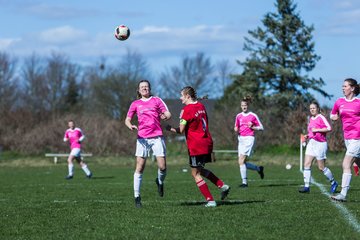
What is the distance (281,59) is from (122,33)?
133 ft

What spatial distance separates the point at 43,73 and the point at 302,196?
2333 inches

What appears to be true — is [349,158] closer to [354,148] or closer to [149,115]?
[354,148]

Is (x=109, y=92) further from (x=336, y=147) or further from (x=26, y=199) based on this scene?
(x=26, y=199)

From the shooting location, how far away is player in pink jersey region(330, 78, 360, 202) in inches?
453

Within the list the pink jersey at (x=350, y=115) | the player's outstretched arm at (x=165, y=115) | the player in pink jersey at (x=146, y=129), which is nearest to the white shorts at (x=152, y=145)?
the player in pink jersey at (x=146, y=129)

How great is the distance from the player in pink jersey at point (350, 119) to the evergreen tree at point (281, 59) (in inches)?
1587

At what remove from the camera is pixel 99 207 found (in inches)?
452

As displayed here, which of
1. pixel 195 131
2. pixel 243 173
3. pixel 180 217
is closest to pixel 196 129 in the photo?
pixel 195 131

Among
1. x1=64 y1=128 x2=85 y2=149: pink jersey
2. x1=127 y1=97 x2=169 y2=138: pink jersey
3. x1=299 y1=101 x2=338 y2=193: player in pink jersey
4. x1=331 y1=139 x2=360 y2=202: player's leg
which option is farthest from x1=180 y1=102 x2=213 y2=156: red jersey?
x1=64 y1=128 x2=85 y2=149: pink jersey

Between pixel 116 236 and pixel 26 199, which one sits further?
pixel 26 199

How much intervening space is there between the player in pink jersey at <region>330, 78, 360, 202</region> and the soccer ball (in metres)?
4.53

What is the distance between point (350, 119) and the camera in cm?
1159

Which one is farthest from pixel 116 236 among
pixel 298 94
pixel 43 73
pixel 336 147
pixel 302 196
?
pixel 43 73

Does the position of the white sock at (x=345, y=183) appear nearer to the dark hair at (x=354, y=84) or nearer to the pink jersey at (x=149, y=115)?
the dark hair at (x=354, y=84)
